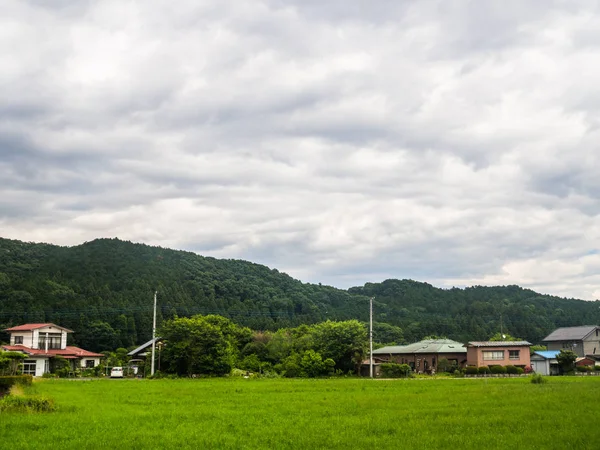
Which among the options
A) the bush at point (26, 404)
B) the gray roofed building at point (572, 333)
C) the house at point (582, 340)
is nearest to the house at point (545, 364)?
the house at point (582, 340)

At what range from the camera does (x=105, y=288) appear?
84688mm

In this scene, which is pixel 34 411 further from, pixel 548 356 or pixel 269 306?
pixel 269 306

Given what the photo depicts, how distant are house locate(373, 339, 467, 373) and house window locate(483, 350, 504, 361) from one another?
3.36 meters

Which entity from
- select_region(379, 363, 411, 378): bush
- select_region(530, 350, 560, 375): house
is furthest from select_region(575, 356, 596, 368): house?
select_region(379, 363, 411, 378): bush

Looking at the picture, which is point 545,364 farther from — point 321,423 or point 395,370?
point 321,423

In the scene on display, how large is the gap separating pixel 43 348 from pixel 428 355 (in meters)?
43.2

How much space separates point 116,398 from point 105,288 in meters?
58.8

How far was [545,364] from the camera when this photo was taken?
6775 cm

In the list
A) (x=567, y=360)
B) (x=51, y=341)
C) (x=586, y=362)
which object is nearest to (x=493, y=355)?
(x=567, y=360)

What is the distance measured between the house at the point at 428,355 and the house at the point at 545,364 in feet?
27.5

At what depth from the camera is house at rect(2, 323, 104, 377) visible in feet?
200

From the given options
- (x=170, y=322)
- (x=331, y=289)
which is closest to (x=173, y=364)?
(x=170, y=322)

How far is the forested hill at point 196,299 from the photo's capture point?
78.7m

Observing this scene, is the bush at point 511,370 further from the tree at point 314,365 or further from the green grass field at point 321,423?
the green grass field at point 321,423
